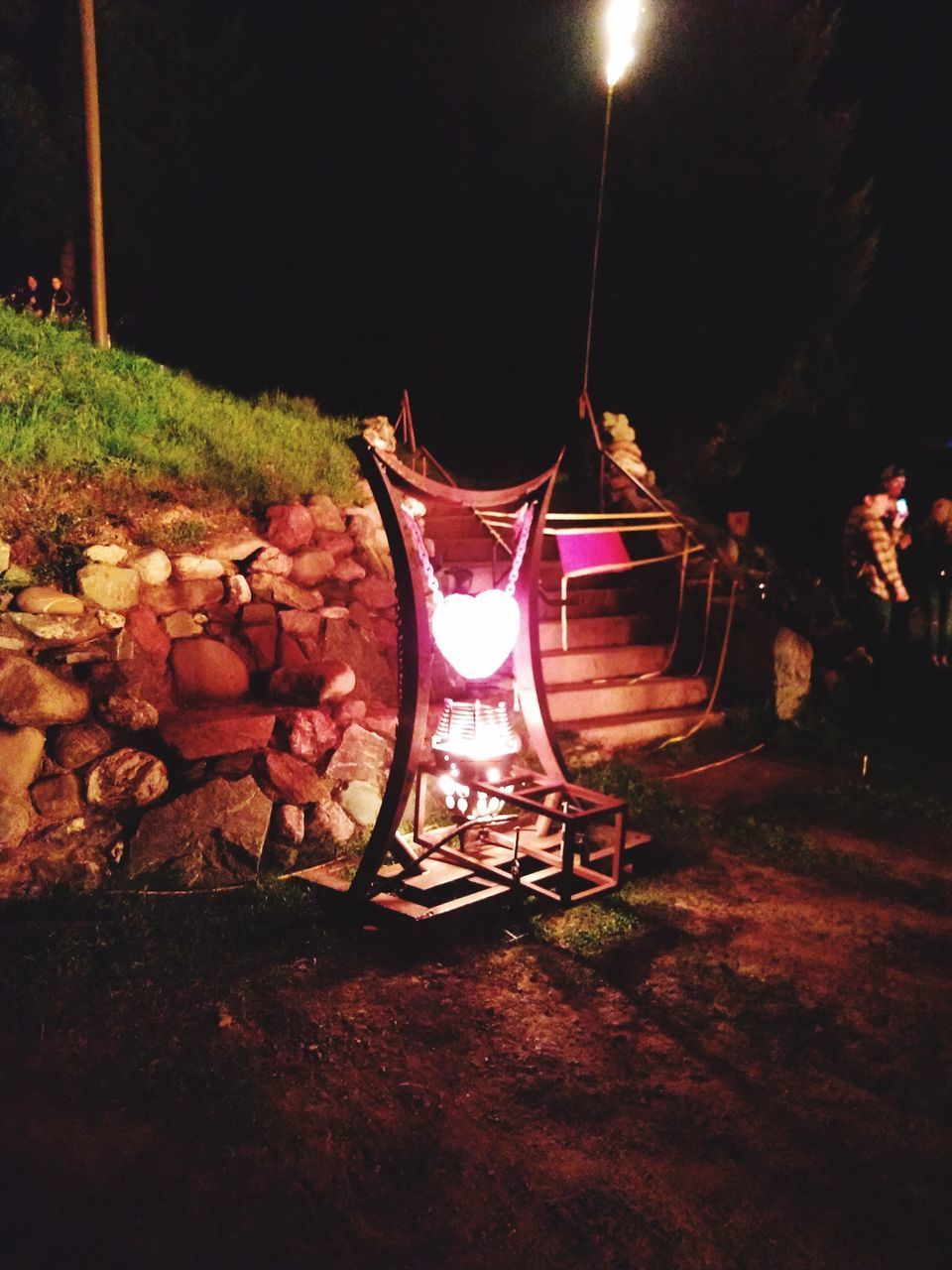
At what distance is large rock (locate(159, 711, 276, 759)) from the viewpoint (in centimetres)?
539

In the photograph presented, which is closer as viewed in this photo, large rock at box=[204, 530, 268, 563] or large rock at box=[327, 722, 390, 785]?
large rock at box=[327, 722, 390, 785]

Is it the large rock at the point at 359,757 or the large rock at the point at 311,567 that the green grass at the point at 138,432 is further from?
the large rock at the point at 359,757

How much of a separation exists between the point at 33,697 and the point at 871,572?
7984 mm

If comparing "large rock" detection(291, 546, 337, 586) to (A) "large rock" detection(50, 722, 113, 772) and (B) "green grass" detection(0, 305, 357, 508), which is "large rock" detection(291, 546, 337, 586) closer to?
(B) "green grass" detection(0, 305, 357, 508)

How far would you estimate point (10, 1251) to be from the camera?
2.71 metres

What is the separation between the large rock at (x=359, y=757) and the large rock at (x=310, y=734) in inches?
3.5

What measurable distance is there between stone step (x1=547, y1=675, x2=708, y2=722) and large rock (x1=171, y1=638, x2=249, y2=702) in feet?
9.26

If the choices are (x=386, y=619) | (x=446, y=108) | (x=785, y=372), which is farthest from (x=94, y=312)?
(x=785, y=372)

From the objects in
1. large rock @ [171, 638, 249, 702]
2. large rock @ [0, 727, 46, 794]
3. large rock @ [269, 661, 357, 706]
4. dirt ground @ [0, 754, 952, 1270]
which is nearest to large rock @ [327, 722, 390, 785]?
large rock @ [269, 661, 357, 706]

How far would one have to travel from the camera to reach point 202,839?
5293 millimetres

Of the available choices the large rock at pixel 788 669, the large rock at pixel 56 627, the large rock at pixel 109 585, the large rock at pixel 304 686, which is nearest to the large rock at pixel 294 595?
the large rock at pixel 304 686

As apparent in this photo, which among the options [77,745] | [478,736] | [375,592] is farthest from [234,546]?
[478,736]

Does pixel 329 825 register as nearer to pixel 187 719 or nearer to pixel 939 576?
pixel 187 719

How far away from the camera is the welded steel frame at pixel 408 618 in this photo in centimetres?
447
